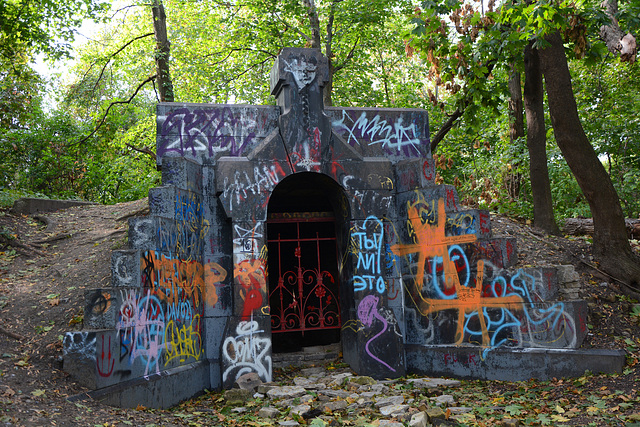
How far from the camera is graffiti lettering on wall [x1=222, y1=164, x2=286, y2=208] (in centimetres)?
769

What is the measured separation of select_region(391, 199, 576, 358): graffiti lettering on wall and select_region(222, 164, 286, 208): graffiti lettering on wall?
7.08ft

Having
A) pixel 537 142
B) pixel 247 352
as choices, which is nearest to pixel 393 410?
pixel 247 352

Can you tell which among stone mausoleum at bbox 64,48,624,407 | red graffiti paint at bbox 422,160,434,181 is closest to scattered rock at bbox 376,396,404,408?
stone mausoleum at bbox 64,48,624,407

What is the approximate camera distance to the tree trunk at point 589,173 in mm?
8578

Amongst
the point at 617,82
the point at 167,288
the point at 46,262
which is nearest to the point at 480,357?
the point at 167,288

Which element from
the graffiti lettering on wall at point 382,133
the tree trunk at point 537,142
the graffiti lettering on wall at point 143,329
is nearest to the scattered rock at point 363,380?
the graffiti lettering on wall at point 143,329

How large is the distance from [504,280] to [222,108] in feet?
15.9

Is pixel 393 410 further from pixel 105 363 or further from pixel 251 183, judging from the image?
pixel 251 183

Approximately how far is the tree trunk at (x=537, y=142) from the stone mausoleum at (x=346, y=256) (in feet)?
10.6

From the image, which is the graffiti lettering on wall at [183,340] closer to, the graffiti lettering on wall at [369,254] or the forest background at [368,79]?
the graffiti lettering on wall at [369,254]

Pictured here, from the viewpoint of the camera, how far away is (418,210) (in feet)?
27.0

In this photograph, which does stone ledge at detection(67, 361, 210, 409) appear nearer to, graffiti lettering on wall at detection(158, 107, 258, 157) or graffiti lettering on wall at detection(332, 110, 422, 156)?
graffiti lettering on wall at detection(158, 107, 258, 157)

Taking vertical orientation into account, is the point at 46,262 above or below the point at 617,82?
below

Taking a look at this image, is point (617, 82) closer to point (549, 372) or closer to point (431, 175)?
point (431, 175)
